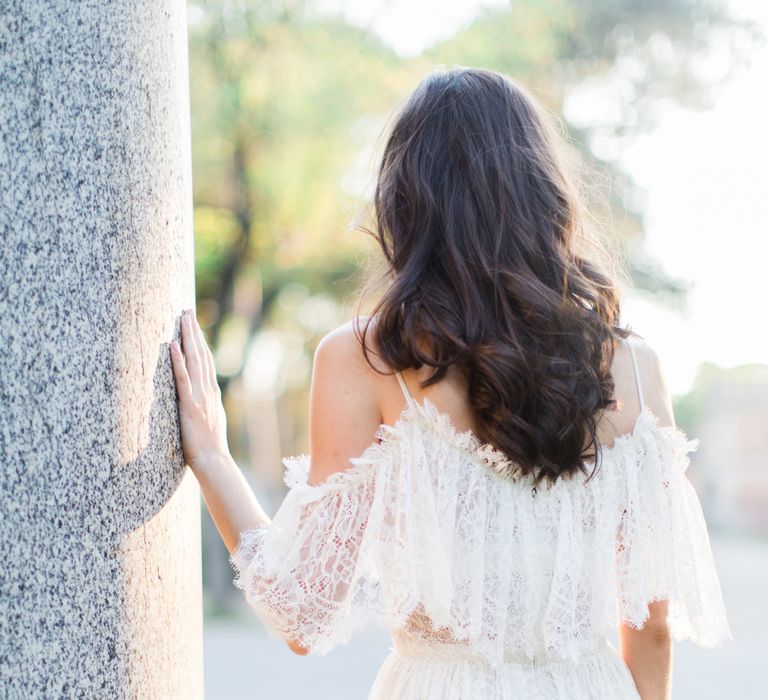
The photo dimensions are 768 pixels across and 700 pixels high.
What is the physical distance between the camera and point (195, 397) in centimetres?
185

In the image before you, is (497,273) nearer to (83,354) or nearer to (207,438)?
(207,438)

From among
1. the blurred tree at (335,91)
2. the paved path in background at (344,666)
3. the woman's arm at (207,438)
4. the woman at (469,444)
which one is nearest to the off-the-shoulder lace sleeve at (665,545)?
the woman at (469,444)

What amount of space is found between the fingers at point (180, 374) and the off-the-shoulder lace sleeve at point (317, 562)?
0.25m

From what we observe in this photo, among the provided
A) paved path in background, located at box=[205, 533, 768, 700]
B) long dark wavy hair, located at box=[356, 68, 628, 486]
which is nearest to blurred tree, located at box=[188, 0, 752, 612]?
paved path in background, located at box=[205, 533, 768, 700]

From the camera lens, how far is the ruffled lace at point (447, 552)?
1841 millimetres

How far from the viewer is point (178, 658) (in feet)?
5.85

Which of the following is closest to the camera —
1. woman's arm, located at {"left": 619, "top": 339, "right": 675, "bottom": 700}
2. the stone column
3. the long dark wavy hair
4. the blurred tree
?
the stone column

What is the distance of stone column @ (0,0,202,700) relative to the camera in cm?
149

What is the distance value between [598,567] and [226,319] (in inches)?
498

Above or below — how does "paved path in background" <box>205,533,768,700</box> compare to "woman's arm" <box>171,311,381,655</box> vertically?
below

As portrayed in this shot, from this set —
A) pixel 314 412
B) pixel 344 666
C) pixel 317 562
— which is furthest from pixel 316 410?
pixel 344 666

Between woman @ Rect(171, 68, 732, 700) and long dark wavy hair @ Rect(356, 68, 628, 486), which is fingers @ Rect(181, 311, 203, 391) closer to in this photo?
woman @ Rect(171, 68, 732, 700)

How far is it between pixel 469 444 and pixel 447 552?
0.63 feet

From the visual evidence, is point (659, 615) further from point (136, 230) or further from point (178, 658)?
point (136, 230)
